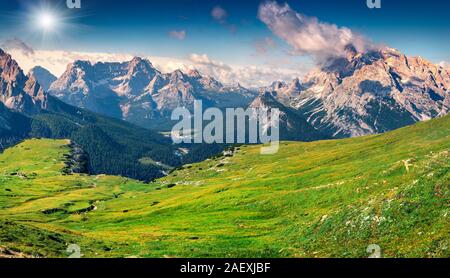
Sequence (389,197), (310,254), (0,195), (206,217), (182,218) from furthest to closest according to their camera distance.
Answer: (0,195)
(182,218)
(206,217)
(389,197)
(310,254)

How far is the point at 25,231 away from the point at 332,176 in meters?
77.6

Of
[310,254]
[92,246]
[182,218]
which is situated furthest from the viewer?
[182,218]

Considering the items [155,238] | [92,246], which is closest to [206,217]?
[155,238]

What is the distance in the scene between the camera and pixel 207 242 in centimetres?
6750
